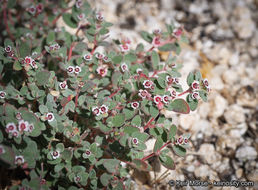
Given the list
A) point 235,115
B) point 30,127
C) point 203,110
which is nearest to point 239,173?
point 235,115

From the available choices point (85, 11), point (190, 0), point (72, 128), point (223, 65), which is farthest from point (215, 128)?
point (190, 0)

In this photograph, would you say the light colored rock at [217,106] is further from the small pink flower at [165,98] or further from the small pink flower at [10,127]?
the small pink flower at [10,127]

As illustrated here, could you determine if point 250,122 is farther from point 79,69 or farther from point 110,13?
point 110,13

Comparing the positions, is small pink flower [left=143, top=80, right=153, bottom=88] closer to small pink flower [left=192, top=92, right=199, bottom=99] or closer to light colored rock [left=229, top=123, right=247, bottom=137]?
small pink flower [left=192, top=92, right=199, bottom=99]

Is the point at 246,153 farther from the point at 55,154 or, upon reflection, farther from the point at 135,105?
the point at 55,154

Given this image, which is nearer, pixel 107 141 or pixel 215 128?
pixel 107 141

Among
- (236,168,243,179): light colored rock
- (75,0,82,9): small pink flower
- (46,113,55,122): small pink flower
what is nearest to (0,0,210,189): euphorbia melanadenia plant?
(46,113,55,122): small pink flower

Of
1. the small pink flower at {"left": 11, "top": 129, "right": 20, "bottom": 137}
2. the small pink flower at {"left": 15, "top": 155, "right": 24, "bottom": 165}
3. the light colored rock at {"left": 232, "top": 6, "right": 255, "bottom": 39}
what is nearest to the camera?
the small pink flower at {"left": 11, "top": 129, "right": 20, "bottom": 137}
